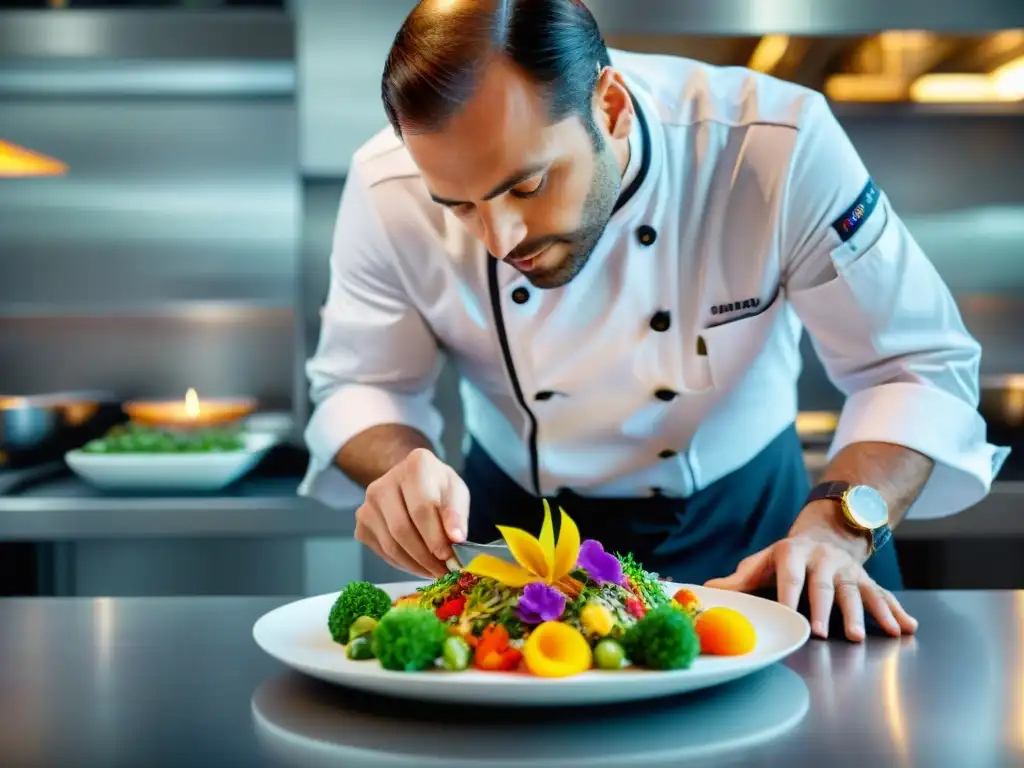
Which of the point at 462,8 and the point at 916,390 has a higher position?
the point at 462,8

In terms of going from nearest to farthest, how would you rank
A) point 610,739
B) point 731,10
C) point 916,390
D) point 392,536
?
point 610,739 → point 392,536 → point 916,390 → point 731,10

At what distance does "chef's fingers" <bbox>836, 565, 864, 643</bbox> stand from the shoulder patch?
0.57 meters

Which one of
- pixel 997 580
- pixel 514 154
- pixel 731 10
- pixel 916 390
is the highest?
pixel 731 10

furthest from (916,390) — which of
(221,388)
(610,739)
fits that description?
(221,388)

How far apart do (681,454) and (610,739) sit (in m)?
1.05

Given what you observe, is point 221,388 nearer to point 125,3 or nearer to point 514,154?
point 125,3

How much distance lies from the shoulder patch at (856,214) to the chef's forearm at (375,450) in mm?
676

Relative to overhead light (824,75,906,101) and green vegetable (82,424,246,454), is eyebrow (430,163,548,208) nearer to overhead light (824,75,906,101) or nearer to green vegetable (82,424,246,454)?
green vegetable (82,424,246,454)

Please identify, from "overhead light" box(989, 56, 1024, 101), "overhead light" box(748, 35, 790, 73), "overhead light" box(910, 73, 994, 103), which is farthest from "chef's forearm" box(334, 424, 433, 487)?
"overhead light" box(989, 56, 1024, 101)

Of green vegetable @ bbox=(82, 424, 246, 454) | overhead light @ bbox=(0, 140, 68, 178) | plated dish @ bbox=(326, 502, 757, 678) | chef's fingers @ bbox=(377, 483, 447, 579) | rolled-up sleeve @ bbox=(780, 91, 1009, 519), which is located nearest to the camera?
plated dish @ bbox=(326, 502, 757, 678)

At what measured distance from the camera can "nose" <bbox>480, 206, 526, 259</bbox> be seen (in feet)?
4.51

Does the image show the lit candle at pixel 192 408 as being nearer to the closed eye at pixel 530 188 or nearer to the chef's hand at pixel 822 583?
the closed eye at pixel 530 188

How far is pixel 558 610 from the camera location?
101cm

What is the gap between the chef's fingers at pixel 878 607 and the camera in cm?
124
